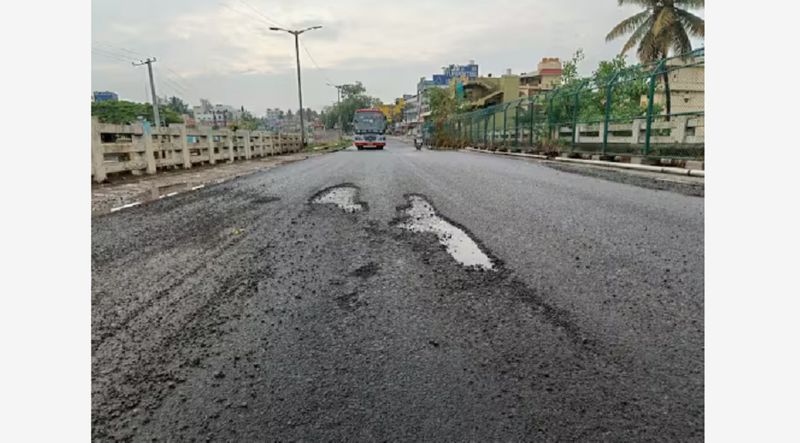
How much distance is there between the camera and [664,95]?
8.92 m

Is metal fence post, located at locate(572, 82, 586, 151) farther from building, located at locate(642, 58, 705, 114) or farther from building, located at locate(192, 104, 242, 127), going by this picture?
building, located at locate(192, 104, 242, 127)

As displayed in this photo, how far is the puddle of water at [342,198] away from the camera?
4.58 meters

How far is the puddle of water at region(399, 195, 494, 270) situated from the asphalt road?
0.10 m

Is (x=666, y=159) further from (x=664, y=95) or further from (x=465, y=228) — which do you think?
(x=465, y=228)

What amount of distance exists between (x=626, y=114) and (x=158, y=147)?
10.6 metres

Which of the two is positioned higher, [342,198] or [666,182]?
[666,182]

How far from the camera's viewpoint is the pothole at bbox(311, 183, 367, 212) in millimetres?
4582

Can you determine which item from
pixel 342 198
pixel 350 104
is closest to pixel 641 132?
pixel 342 198

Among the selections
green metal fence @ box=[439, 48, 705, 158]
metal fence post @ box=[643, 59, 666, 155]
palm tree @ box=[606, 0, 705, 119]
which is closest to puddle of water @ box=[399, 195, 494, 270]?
green metal fence @ box=[439, 48, 705, 158]

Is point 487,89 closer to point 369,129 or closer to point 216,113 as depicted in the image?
point 369,129

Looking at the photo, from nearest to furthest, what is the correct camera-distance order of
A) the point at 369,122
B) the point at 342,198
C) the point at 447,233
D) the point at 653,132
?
the point at 447,233
the point at 342,198
the point at 653,132
the point at 369,122

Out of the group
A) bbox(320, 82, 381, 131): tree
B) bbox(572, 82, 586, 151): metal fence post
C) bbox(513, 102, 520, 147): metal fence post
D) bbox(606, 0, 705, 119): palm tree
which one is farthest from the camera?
bbox(320, 82, 381, 131): tree

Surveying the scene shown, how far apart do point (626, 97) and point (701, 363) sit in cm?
1030

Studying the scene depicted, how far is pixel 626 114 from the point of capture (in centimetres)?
1015
